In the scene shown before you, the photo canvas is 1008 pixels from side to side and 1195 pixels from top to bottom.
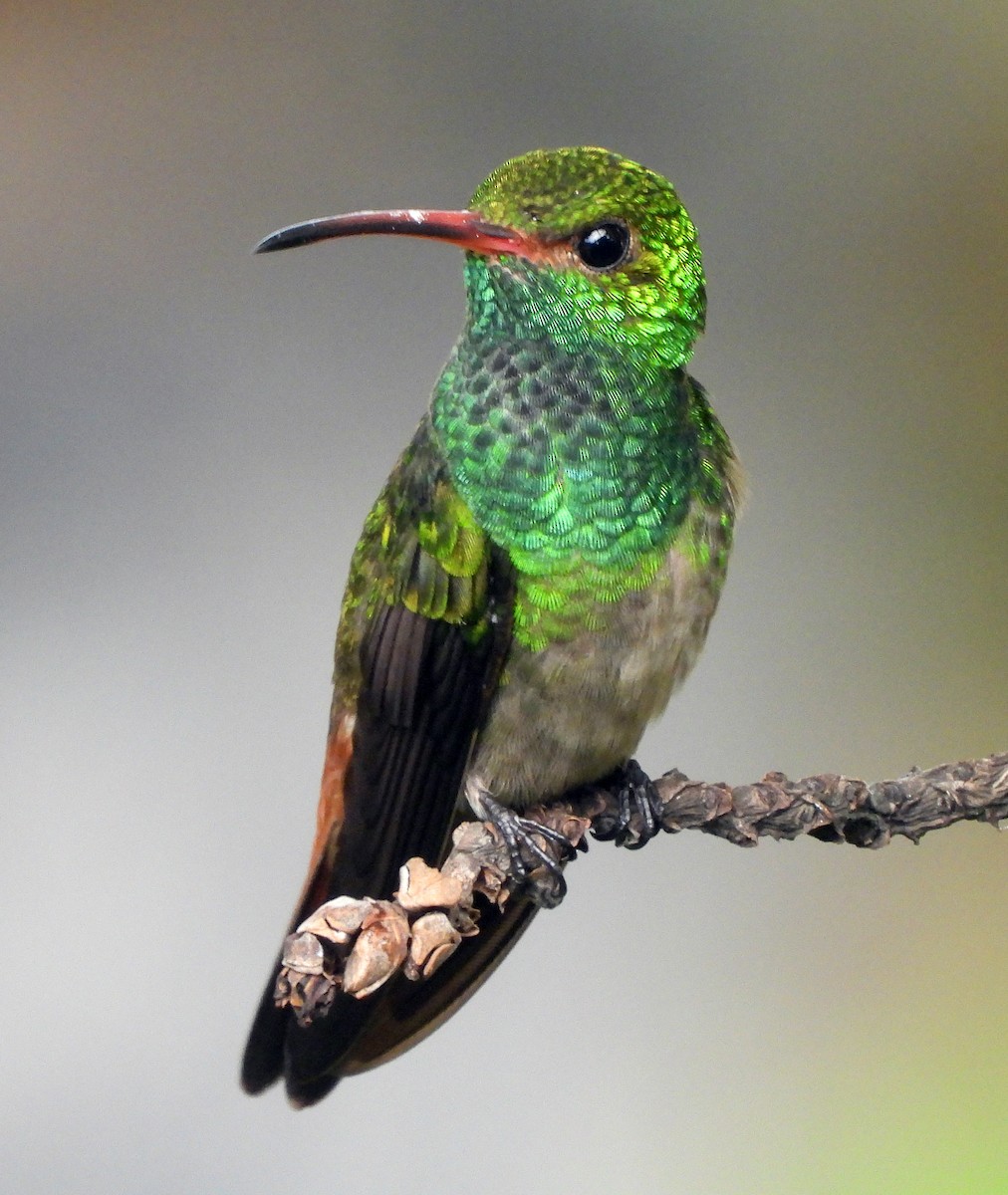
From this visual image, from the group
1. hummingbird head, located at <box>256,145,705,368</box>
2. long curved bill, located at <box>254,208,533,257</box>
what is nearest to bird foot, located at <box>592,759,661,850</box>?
hummingbird head, located at <box>256,145,705,368</box>

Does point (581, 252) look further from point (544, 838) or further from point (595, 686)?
point (544, 838)

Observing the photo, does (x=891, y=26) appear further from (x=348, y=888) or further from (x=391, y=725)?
(x=348, y=888)

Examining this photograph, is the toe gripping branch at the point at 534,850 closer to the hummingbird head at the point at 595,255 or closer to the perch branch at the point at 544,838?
the perch branch at the point at 544,838

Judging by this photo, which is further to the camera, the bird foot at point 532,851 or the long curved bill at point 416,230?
the bird foot at point 532,851

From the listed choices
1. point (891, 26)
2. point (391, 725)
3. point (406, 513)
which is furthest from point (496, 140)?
point (391, 725)

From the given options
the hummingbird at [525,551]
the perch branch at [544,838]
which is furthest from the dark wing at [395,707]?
the perch branch at [544,838]

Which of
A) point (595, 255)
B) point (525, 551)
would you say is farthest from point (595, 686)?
point (595, 255)

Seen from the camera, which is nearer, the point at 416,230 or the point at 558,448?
the point at 416,230
